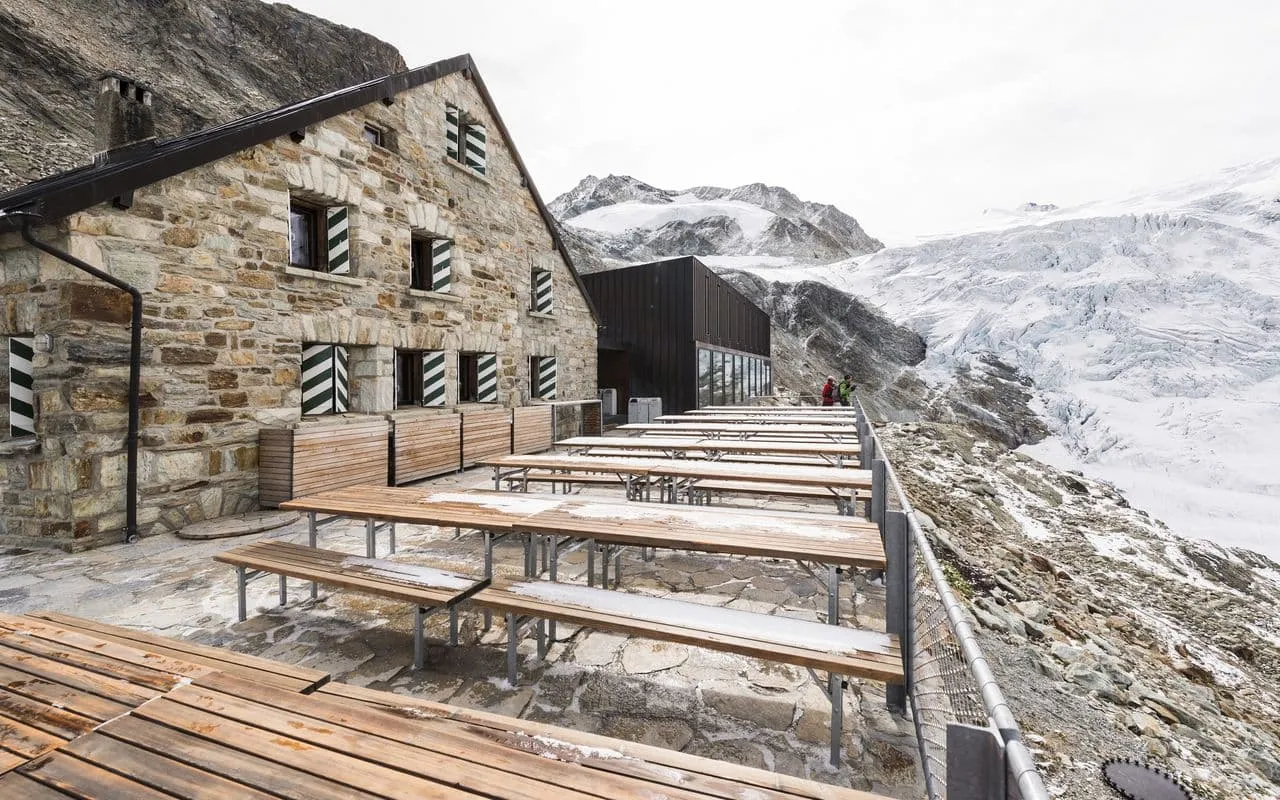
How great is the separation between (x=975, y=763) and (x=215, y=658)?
8.93 ft

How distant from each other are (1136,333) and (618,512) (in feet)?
176

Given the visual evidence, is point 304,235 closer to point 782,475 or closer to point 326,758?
point 782,475

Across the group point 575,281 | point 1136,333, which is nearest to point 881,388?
point 1136,333

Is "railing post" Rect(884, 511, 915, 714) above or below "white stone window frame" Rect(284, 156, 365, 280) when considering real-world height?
below

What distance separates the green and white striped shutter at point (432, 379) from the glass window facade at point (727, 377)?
9.12 metres

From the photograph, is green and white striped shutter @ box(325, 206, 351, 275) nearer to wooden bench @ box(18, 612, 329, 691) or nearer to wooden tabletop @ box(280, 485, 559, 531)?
wooden tabletop @ box(280, 485, 559, 531)

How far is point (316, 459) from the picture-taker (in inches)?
287

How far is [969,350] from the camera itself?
42.5 meters

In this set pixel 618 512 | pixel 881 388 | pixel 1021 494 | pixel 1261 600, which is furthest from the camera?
pixel 881 388

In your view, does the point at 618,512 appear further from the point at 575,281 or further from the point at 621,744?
the point at 575,281

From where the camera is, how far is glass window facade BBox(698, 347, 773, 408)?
17844mm

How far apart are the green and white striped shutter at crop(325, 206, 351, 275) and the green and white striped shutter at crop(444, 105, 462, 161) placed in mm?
2879

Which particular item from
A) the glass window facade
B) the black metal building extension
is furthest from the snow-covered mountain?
the black metal building extension

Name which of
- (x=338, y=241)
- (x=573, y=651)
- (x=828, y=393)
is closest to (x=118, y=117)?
(x=338, y=241)
